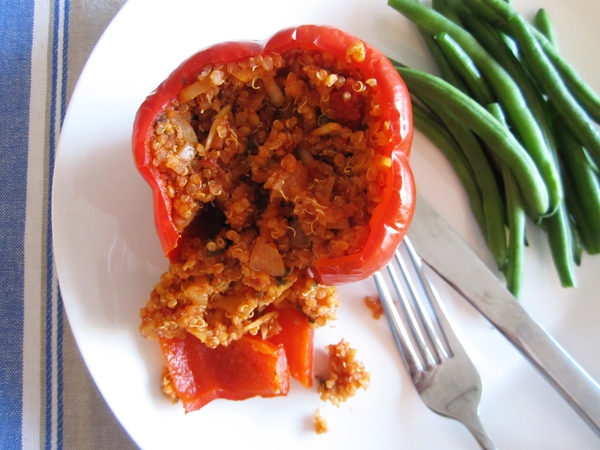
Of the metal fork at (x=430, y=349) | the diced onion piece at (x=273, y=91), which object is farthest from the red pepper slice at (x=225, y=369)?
the diced onion piece at (x=273, y=91)

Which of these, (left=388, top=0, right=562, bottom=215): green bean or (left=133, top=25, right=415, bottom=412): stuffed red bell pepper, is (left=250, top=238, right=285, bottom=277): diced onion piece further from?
(left=388, top=0, right=562, bottom=215): green bean

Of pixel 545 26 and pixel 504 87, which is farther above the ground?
pixel 545 26

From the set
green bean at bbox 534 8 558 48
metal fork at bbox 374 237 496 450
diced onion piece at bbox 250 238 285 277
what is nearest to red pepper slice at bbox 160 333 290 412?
diced onion piece at bbox 250 238 285 277

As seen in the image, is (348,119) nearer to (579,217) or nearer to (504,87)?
(504,87)

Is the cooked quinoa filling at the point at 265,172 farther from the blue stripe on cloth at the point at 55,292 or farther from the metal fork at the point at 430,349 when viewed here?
the blue stripe on cloth at the point at 55,292

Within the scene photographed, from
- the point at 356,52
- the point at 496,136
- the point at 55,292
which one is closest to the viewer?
the point at 356,52

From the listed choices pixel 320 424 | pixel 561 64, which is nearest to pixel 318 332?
pixel 320 424
